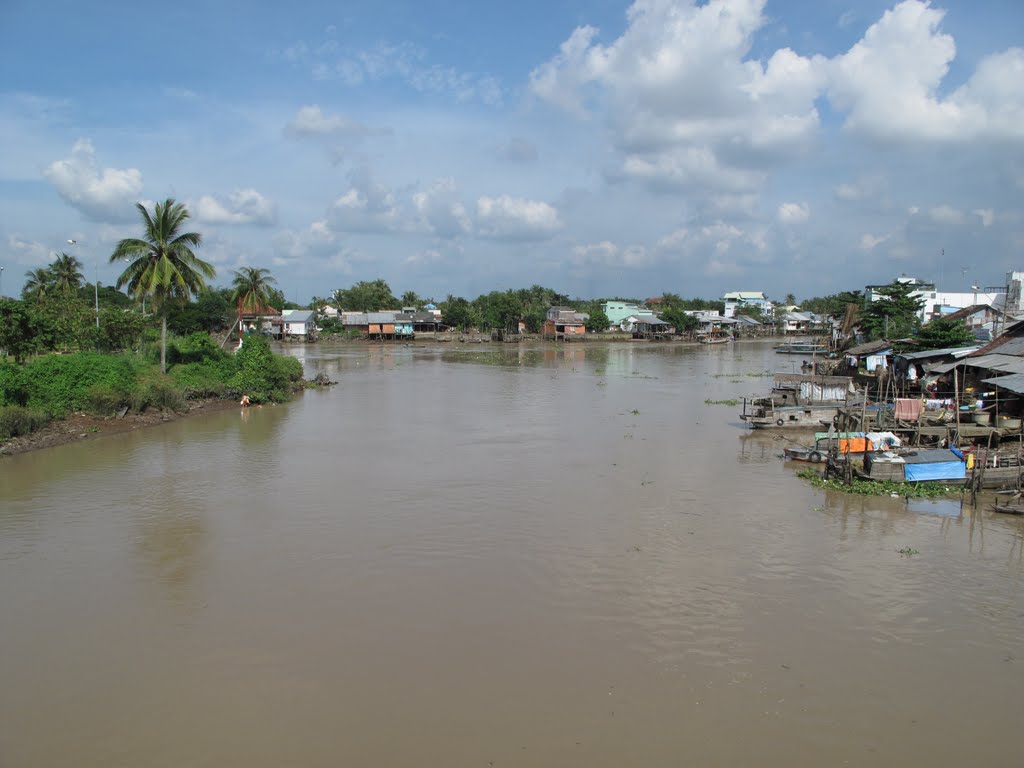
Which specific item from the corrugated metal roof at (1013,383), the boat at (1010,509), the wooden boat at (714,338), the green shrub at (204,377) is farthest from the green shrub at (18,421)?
the wooden boat at (714,338)

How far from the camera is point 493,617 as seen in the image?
8.49 meters

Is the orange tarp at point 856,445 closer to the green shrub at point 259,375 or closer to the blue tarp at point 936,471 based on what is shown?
the blue tarp at point 936,471

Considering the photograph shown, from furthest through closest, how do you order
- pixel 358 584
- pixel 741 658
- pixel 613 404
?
pixel 613 404
pixel 358 584
pixel 741 658

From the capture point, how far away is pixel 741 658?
7539mm

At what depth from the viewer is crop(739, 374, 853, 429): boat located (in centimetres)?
2120

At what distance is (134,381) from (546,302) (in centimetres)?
7350

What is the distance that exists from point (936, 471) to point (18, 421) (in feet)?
71.9

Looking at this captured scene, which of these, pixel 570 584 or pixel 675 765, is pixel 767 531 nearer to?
pixel 570 584

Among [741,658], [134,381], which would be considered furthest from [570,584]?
[134,381]

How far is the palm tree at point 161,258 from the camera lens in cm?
2430

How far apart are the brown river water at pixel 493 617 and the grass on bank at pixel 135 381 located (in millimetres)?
3203

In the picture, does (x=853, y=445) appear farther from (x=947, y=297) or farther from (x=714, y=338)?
(x=714, y=338)

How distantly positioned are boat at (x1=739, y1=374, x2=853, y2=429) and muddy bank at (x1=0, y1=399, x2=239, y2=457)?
18657 millimetres

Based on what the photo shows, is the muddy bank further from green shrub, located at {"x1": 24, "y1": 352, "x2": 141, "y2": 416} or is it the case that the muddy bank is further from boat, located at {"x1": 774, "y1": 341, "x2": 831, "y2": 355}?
boat, located at {"x1": 774, "y1": 341, "x2": 831, "y2": 355}
